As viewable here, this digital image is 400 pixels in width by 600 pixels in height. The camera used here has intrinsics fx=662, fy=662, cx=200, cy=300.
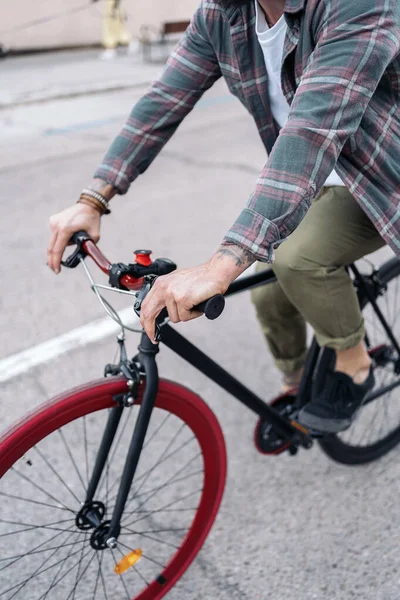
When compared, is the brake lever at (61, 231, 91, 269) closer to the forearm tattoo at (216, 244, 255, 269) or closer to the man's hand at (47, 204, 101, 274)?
the man's hand at (47, 204, 101, 274)

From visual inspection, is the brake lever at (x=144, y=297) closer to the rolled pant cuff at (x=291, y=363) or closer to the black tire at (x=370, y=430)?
the black tire at (x=370, y=430)

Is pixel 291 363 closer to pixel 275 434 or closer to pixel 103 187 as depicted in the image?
A: pixel 275 434

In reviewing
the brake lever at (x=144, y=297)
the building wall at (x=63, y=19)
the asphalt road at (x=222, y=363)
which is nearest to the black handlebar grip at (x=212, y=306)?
the brake lever at (x=144, y=297)

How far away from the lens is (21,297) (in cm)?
421

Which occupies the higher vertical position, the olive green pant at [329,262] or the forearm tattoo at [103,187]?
the forearm tattoo at [103,187]

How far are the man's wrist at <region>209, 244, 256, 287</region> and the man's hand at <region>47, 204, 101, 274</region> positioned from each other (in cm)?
58

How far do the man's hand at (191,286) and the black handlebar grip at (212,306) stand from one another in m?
0.01

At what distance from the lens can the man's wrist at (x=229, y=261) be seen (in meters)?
1.54

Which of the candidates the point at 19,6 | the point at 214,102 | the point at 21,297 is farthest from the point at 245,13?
the point at 19,6

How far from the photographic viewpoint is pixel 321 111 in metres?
1.58

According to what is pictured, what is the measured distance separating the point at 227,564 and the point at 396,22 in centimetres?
181

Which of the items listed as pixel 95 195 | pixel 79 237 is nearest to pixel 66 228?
pixel 79 237

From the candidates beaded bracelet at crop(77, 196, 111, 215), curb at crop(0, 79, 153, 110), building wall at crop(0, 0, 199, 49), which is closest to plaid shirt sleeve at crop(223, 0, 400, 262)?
beaded bracelet at crop(77, 196, 111, 215)

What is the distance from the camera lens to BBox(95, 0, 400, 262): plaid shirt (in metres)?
1.57
